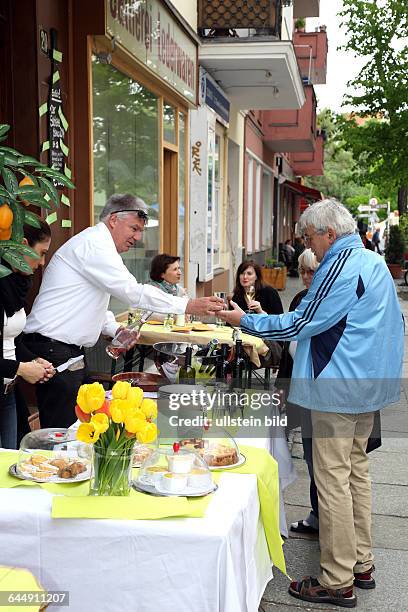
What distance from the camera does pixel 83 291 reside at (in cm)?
413

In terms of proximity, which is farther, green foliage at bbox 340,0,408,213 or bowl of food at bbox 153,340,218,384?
green foliage at bbox 340,0,408,213

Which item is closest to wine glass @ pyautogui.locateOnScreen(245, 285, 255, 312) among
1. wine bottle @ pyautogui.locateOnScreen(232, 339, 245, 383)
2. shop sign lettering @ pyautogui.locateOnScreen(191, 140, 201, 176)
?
wine bottle @ pyautogui.locateOnScreen(232, 339, 245, 383)

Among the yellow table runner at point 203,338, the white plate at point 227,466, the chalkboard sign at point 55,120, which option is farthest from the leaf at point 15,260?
the yellow table runner at point 203,338

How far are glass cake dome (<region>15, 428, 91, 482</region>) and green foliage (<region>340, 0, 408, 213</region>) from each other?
65.3ft

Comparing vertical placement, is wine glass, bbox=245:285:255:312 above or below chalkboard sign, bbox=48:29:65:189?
below

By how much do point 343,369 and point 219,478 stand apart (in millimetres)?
1007

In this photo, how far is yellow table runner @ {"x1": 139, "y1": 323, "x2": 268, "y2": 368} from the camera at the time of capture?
5973 mm

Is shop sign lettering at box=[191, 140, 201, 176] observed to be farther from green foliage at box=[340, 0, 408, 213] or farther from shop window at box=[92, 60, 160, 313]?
green foliage at box=[340, 0, 408, 213]

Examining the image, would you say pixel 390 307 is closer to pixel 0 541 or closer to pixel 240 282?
pixel 0 541

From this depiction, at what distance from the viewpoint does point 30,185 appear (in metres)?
2.72

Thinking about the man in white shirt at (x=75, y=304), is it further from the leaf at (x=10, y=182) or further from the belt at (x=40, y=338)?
the leaf at (x=10, y=182)

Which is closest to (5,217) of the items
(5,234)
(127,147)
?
(5,234)

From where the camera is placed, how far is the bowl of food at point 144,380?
3959 mm

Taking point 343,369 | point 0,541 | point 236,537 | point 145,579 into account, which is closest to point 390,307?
point 343,369
